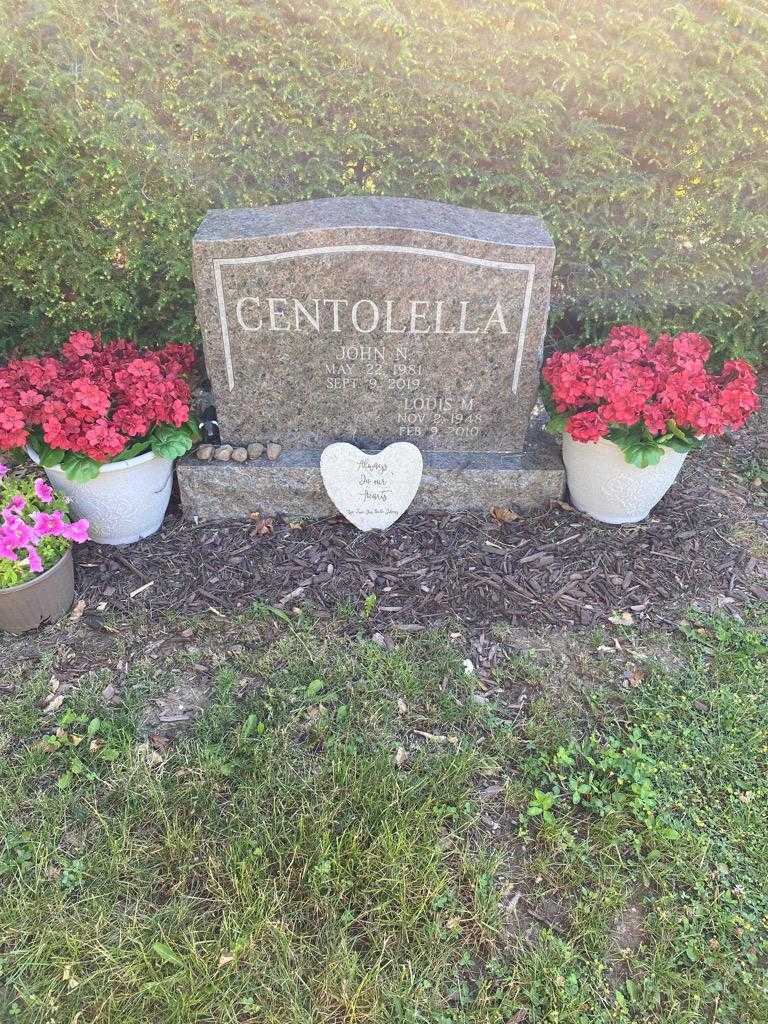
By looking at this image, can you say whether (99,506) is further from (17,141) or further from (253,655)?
(17,141)

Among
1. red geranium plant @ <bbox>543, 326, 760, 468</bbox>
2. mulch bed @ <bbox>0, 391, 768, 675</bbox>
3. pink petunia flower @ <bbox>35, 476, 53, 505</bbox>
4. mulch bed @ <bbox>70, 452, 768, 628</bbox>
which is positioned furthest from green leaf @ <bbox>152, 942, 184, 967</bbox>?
red geranium plant @ <bbox>543, 326, 760, 468</bbox>

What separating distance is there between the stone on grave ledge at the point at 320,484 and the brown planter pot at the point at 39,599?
679 millimetres

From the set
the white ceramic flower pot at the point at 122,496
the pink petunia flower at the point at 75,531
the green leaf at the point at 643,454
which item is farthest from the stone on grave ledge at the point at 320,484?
the pink petunia flower at the point at 75,531

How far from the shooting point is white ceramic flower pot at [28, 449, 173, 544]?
122 inches

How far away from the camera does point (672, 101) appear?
3.79 metres

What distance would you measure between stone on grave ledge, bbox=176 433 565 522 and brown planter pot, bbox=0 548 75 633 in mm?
679

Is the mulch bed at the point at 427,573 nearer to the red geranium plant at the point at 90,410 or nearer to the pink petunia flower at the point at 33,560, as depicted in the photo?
the pink petunia flower at the point at 33,560

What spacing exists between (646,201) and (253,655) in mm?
3285

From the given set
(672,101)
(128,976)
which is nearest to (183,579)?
(128,976)

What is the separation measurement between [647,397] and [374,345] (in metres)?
1.21

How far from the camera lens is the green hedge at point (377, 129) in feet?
11.9

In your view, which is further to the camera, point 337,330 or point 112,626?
point 337,330

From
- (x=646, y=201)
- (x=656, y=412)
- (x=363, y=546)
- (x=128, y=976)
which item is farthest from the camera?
(x=646, y=201)

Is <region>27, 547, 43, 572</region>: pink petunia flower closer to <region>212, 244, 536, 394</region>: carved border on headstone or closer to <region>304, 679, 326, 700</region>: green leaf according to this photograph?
<region>304, 679, 326, 700</region>: green leaf
